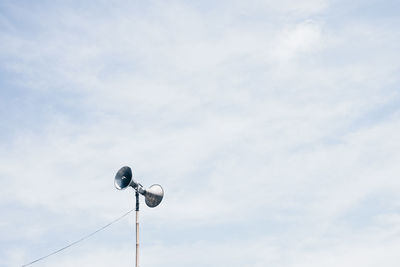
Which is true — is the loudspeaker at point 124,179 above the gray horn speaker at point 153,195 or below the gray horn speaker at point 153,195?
above

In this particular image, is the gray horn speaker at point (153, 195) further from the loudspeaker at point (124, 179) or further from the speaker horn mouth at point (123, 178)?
the speaker horn mouth at point (123, 178)

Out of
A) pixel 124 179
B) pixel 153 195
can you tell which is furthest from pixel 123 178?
pixel 153 195

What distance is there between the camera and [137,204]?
84.4 feet

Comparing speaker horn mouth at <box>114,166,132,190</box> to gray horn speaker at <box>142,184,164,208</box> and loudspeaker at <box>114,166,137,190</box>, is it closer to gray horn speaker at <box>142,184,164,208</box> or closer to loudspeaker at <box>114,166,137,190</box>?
loudspeaker at <box>114,166,137,190</box>

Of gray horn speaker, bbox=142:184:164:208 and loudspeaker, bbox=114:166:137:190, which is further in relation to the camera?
gray horn speaker, bbox=142:184:164:208

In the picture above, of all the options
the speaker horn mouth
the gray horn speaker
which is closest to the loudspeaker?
the speaker horn mouth

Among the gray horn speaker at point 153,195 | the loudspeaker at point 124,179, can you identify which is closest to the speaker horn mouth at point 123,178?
the loudspeaker at point 124,179

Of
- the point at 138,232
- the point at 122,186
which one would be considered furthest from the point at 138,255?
the point at 122,186

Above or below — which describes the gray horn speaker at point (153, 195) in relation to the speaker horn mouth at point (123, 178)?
below

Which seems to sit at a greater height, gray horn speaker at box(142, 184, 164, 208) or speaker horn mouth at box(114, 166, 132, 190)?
speaker horn mouth at box(114, 166, 132, 190)

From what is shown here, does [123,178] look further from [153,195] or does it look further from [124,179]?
[153,195]

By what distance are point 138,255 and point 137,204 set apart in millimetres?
2217

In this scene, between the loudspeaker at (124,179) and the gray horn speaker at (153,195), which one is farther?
the gray horn speaker at (153,195)

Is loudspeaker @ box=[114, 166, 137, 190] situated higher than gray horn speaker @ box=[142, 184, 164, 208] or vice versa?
loudspeaker @ box=[114, 166, 137, 190]
